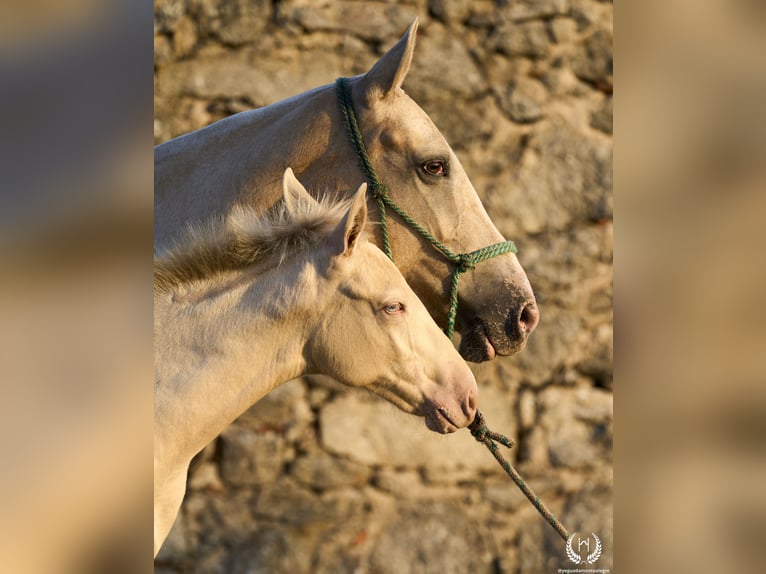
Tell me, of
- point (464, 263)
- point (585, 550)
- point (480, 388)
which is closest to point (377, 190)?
point (464, 263)

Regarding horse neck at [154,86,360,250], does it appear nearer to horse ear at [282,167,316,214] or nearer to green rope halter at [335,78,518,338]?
green rope halter at [335,78,518,338]

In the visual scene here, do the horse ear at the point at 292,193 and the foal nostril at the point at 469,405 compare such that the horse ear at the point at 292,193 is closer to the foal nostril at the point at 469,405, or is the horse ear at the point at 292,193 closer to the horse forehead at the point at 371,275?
the horse forehead at the point at 371,275

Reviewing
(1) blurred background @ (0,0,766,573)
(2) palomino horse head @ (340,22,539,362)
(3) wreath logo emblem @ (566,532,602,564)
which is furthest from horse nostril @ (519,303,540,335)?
(3) wreath logo emblem @ (566,532,602,564)

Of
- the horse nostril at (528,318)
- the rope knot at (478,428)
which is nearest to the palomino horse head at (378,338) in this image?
the rope knot at (478,428)

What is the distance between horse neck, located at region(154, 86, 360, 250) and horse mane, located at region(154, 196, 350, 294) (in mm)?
213

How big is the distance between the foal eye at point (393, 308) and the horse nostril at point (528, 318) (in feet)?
0.97

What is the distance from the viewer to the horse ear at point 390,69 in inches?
50.4

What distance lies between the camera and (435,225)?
1.34m

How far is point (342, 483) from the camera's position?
7.02 ft
